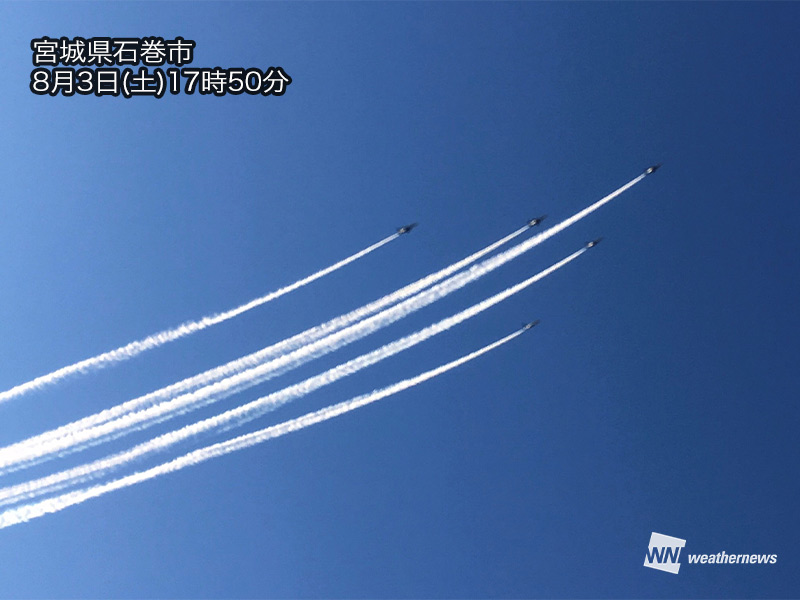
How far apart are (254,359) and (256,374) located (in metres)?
0.70

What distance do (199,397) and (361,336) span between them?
24.1 feet

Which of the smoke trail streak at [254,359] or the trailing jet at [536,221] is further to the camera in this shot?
the trailing jet at [536,221]

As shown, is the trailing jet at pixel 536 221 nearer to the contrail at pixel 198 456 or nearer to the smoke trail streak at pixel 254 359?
the smoke trail streak at pixel 254 359

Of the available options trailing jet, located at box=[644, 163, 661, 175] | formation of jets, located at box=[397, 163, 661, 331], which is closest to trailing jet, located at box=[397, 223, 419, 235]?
formation of jets, located at box=[397, 163, 661, 331]

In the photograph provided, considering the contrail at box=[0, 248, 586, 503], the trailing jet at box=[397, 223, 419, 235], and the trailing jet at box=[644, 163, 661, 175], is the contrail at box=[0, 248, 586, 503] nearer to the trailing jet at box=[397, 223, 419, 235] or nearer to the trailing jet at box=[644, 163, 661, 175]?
→ the trailing jet at box=[397, 223, 419, 235]

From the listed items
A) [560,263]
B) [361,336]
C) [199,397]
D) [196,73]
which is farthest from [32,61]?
[560,263]

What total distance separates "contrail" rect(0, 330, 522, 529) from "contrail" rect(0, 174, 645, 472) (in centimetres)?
185

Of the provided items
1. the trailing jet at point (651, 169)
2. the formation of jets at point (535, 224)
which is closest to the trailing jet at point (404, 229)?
the formation of jets at point (535, 224)

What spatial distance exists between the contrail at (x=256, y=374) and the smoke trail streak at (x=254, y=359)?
0.21 meters

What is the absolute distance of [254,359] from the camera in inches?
1018

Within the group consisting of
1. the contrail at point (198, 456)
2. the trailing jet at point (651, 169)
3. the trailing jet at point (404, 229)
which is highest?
the trailing jet at point (651, 169)

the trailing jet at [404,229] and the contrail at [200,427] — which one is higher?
the trailing jet at [404,229]

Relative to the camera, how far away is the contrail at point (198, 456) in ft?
80.0

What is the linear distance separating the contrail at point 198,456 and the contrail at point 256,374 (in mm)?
1855
